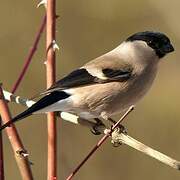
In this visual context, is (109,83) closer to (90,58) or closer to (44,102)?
(44,102)

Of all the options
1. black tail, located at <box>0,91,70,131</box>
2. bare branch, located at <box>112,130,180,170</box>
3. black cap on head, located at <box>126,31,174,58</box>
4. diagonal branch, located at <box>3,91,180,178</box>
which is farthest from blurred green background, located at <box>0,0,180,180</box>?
bare branch, located at <box>112,130,180,170</box>

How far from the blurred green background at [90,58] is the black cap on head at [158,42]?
49.8 inches

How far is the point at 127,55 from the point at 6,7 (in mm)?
1817

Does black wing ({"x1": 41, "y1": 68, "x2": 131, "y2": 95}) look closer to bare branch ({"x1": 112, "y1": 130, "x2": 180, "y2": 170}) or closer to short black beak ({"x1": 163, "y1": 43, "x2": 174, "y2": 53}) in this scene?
short black beak ({"x1": 163, "y1": 43, "x2": 174, "y2": 53})

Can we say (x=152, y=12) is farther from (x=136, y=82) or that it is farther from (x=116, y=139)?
(x=116, y=139)

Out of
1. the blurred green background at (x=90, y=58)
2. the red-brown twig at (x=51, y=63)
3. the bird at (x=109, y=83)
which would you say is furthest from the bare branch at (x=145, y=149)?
the blurred green background at (x=90, y=58)

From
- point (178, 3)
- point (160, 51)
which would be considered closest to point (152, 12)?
point (178, 3)

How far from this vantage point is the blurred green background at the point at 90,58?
3.22 meters

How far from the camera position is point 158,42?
1.89 m

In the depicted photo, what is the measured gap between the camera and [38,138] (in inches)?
134

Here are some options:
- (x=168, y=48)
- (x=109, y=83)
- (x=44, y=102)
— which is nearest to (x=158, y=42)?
(x=168, y=48)

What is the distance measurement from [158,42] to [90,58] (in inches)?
58.6

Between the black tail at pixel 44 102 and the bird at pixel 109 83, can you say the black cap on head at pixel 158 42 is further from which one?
the black tail at pixel 44 102

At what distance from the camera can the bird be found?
1733mm
